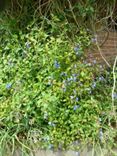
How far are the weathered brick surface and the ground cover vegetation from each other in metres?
0.11

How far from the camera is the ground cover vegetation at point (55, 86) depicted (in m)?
2.12

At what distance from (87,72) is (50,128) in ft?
1.71

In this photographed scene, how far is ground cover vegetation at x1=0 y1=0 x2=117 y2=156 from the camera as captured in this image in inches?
83.6

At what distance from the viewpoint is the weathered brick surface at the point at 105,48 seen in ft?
9.99

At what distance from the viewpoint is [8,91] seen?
246cm

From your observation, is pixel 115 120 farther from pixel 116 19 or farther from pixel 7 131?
pixel 116 19

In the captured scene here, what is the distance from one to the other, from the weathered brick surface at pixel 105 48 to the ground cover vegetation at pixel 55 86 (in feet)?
0.37

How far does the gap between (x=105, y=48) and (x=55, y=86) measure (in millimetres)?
1121

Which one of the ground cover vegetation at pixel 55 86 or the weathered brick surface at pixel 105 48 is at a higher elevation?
the ground cover vegetation at pixel 55 86

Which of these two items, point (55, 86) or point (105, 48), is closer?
point (55, 86)

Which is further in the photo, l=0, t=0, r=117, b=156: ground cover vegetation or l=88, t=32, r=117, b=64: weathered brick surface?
l=88, t=32, r=117, b=64: weathered brick surface

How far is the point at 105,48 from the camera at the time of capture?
10.6 feet

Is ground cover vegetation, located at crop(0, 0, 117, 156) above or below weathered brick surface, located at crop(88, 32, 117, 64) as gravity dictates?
above

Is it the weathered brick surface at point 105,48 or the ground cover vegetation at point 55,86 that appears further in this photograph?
the weathered brick surface at point 105,48
